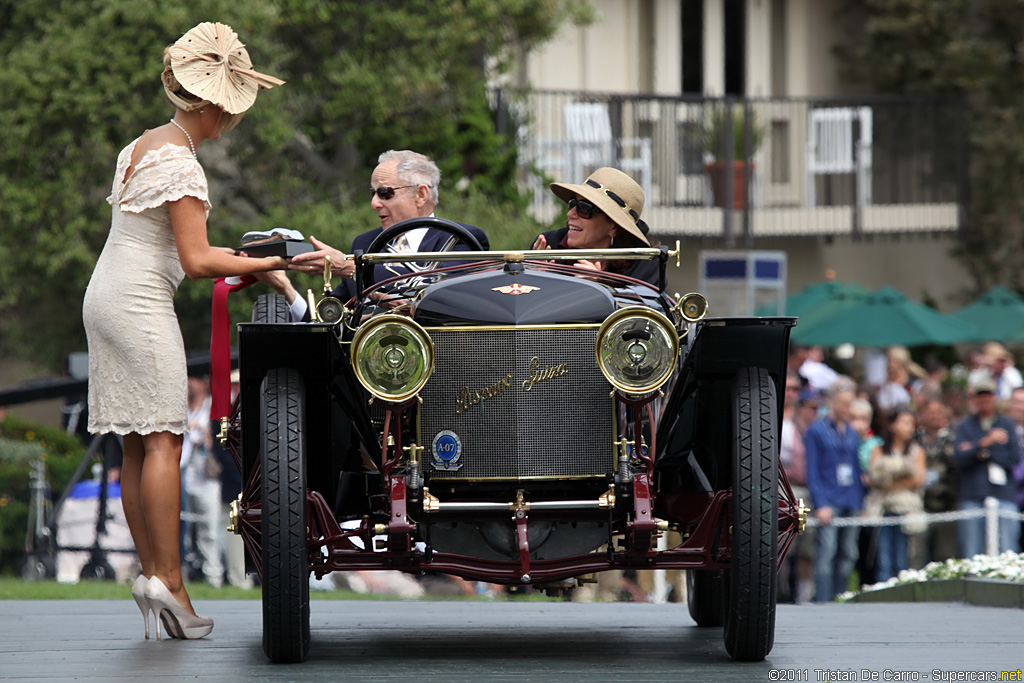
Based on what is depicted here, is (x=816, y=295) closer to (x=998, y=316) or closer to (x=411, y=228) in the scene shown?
(x=998, y=316)

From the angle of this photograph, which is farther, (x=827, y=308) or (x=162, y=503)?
(x=827, y=308)

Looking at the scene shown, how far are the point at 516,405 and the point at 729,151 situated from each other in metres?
17.1

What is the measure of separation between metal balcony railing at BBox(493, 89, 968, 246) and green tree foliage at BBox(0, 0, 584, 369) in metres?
4.47

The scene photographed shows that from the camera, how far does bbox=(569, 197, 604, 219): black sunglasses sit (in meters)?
6.53

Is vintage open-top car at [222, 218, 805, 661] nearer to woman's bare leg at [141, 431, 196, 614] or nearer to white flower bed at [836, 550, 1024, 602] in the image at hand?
woman's bare leg at [141, 431, 196, 614]

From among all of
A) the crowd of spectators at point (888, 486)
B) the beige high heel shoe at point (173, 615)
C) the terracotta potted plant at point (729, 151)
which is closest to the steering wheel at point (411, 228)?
the beige high heel shoe at point (173, 615)

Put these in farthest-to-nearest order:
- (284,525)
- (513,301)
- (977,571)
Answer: (977,571) < (513,301) < (284,525)

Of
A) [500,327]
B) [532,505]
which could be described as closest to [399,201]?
[500,327]

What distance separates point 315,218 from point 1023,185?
1334 cm

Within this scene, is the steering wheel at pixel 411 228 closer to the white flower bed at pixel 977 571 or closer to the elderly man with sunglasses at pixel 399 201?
the elderly man with sunglasses at pixel 399 201

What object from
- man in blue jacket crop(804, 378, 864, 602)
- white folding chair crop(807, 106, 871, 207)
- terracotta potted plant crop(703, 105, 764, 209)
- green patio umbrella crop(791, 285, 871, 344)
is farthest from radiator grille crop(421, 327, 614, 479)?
white folding chair crop(807, 106, 871, 207)

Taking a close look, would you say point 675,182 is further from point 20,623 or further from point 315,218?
point 20,623

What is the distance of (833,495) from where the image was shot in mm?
12570

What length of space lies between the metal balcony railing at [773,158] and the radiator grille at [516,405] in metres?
15.6
